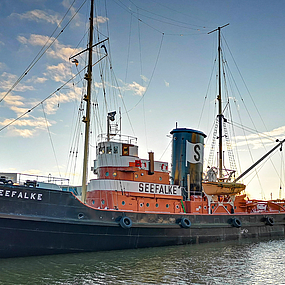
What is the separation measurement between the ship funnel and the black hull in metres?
2.79

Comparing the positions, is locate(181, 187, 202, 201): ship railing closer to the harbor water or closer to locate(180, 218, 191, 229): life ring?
locate(180, 218, 191, 229): life ring

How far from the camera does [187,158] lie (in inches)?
825

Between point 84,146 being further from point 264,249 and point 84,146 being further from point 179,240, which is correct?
point 264,249

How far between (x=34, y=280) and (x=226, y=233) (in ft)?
45.9

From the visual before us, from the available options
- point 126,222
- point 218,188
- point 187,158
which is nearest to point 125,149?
point 126,222

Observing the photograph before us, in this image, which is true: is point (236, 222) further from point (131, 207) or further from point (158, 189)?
point (131, 207)

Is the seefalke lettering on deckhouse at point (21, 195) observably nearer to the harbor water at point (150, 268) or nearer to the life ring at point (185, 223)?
the harbor water at point (150, 268)

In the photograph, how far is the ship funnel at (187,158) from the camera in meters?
20.8

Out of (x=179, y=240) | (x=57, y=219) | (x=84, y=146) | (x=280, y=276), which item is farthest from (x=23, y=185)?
(x=280, y=276)

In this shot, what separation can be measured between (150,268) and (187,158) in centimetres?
981

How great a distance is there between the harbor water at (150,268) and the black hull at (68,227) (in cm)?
46

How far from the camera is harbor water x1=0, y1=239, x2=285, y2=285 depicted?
35.7 feet

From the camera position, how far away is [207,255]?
1555 centimetres

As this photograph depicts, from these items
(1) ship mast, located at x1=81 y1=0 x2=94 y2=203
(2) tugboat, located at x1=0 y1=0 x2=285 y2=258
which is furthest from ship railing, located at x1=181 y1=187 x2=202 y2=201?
(1) ship mast, located at x1=81 y1=0 x2=94 y2=203
